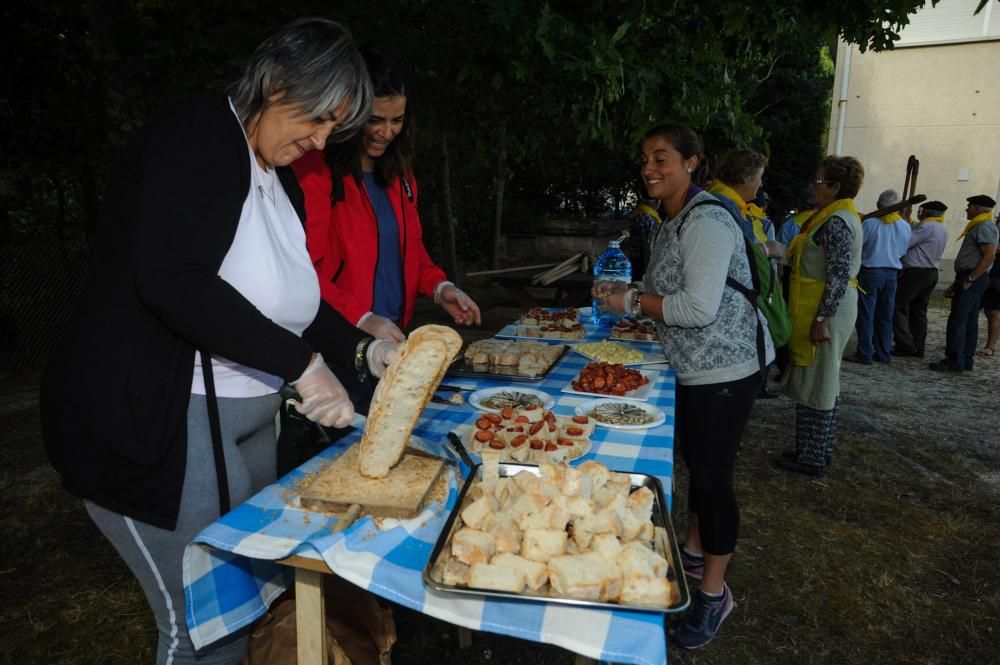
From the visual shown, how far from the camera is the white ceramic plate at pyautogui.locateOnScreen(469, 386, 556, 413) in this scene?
2.33m

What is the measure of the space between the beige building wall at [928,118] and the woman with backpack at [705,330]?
16850mm

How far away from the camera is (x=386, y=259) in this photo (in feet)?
9.09

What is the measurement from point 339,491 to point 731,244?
5.68 ft

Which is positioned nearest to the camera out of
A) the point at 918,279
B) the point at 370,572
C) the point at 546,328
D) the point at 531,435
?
the point at 370,572

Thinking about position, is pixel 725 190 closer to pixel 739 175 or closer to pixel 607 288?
pixel 739 175

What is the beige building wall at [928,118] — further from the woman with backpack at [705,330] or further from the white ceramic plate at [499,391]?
the white ceramic plate at [499,391]


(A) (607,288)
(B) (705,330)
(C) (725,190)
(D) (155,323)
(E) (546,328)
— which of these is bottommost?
(E) (546,328)

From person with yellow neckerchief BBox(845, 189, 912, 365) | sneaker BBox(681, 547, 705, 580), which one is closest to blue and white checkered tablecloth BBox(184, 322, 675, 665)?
sneaker BBox(681, 547, 705, 580)

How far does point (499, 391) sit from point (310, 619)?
1.20 metres

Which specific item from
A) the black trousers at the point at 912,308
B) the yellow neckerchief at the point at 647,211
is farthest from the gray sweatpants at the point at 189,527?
the black trousers at the point at 912,308

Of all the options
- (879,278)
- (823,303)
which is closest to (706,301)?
(823,303)

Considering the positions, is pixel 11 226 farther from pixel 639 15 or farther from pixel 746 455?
pixel 746 455

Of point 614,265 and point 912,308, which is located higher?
point 614,265

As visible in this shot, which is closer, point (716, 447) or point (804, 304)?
point (716, 447)
